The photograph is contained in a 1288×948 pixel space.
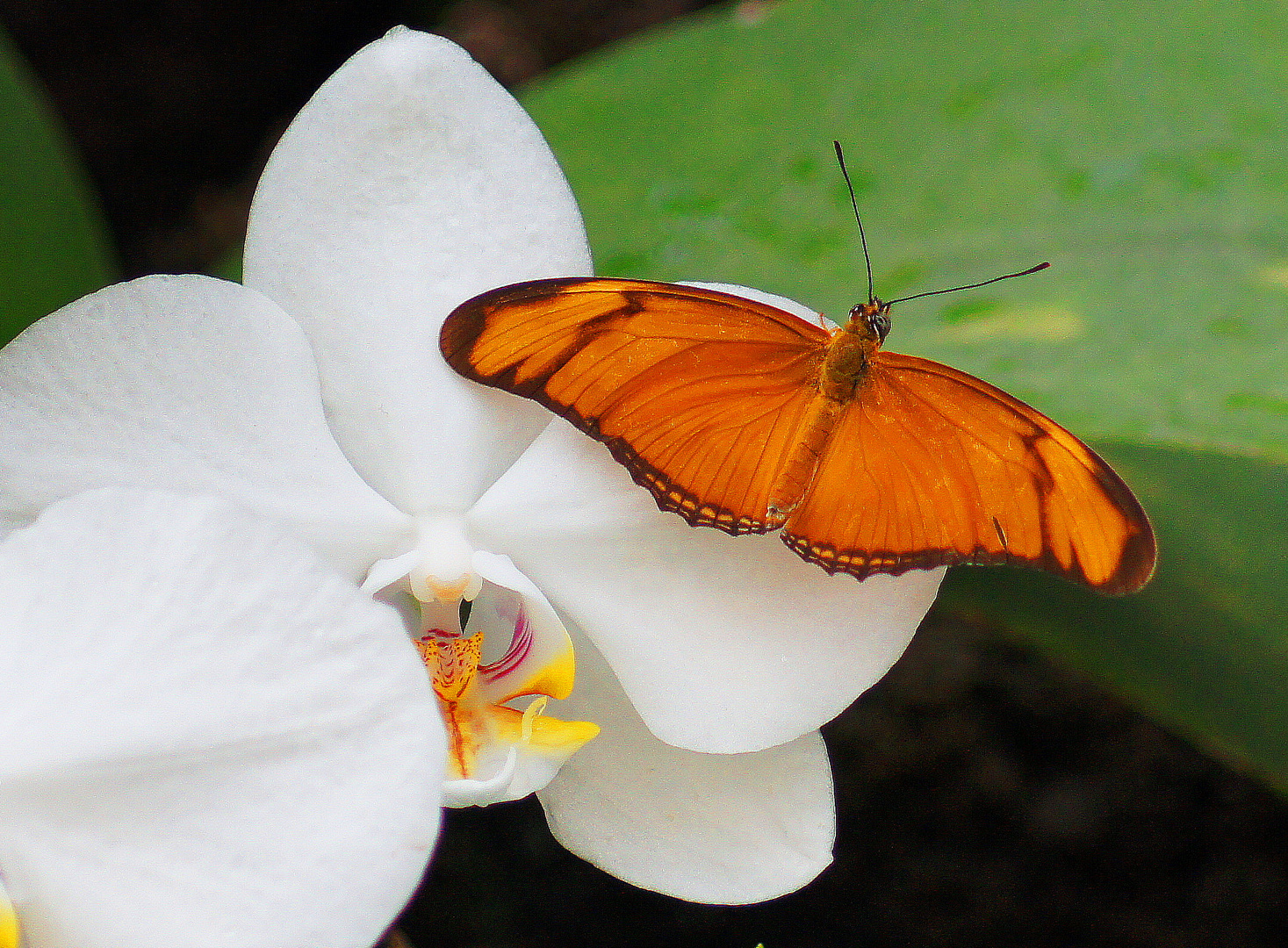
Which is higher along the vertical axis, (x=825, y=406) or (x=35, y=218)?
(x=35, y=218)

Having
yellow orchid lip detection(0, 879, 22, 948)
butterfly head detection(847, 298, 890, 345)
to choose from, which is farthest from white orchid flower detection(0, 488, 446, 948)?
butterfly head detection(847, 298, 890, 345)

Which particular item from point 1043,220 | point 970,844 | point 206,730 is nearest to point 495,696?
point 206,730

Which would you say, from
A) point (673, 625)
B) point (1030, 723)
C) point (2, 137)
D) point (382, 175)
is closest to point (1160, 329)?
point (673, 625)

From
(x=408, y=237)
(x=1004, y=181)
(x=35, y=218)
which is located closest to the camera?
(x=408, y=237)

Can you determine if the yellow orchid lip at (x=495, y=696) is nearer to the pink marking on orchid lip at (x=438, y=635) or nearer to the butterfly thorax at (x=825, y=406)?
the pink marking on orchid lip at (x=438, y=635)

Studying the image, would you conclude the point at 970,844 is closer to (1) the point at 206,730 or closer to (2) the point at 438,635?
(2) the point at 438,635
